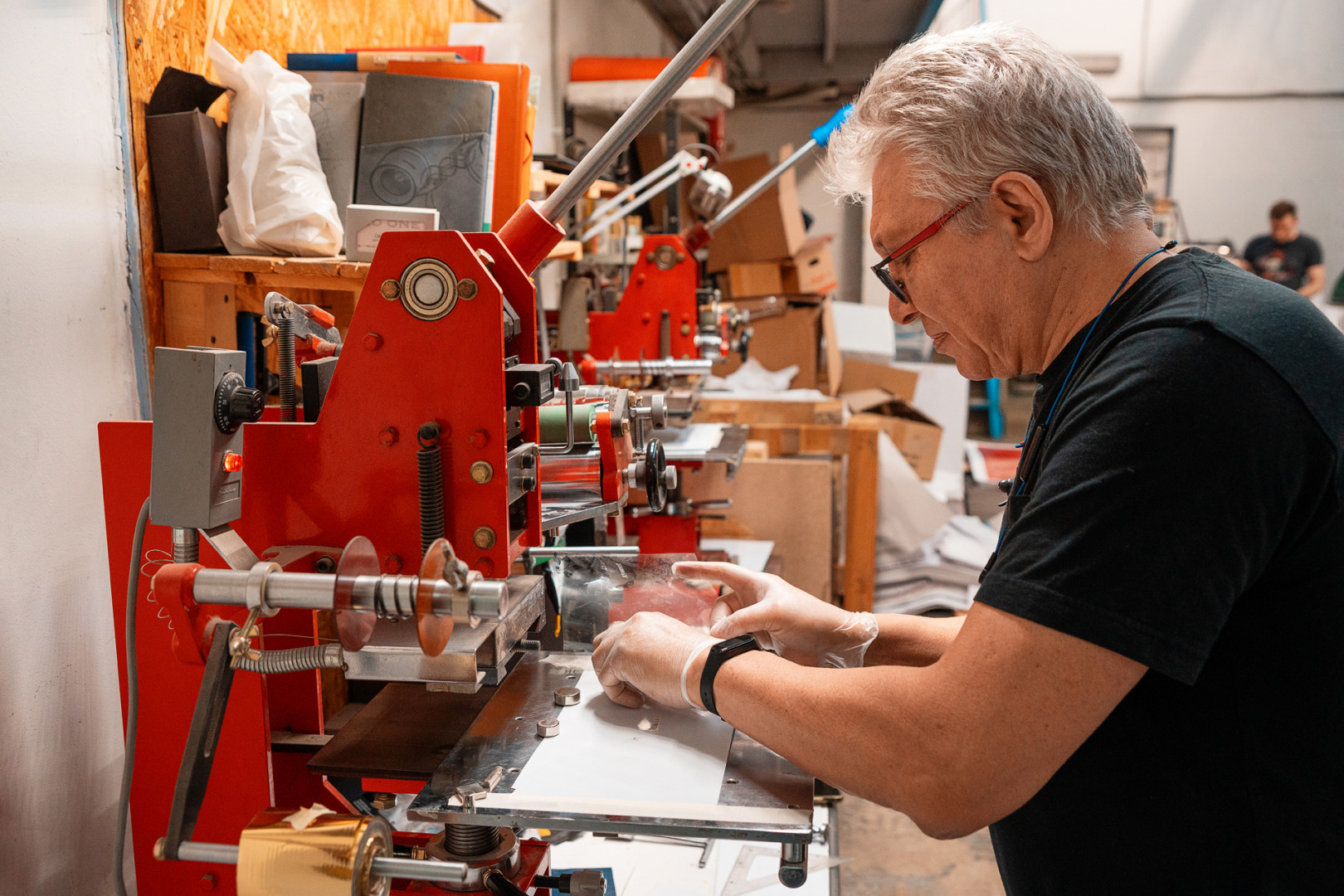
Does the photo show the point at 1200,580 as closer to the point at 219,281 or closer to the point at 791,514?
the point at 219,281

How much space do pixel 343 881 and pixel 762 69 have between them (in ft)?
28.8

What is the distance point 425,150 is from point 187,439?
3.08 ft

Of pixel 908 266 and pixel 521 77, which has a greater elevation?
pixel 521 77

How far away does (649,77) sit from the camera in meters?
4.11

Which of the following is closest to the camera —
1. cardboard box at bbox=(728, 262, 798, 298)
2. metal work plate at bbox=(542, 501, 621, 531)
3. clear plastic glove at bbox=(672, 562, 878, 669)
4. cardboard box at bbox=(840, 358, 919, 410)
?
clear plastic glove at bbox=(672, 562, 878, 669)

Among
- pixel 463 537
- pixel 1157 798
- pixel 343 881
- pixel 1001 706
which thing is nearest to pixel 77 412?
pixel 463 537

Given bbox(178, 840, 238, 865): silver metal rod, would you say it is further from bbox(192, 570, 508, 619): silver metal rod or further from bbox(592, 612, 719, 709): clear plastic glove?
bbox(592, 612, 719, 709): clear plastic glove

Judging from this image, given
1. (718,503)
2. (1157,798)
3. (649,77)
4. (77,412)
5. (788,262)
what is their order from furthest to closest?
(788,262) < (649,77) < (718,503) < (77,412) < (1157,798)

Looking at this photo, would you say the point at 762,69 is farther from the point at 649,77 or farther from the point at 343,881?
the point at 343,881

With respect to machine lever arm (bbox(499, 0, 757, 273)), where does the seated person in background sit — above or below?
above

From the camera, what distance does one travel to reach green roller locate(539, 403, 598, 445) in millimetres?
1114

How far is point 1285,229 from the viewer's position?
21.3ft

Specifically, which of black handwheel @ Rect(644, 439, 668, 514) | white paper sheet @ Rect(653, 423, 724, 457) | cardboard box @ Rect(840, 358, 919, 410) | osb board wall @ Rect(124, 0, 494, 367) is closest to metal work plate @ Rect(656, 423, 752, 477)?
white paper sheet @ Rect(653, 423, 724, 457)

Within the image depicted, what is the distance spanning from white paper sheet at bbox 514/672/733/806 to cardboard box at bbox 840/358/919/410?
479 cm
